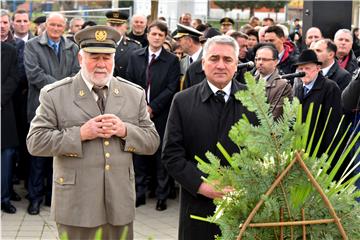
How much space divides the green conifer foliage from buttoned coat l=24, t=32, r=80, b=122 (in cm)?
588

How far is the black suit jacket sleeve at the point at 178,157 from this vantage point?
488 centimetres

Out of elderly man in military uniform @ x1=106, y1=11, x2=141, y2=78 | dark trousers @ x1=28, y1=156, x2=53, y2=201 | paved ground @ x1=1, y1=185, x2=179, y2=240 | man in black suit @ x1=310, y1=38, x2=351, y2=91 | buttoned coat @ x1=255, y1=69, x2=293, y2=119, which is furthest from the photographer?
elderly man in military uniform @ x1=106, y1=11, x2=141, y2=78

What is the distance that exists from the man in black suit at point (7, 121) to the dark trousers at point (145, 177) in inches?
59.7

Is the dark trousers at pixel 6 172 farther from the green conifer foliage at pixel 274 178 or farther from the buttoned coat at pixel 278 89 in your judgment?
the green conifer foliage at pixel 274 178

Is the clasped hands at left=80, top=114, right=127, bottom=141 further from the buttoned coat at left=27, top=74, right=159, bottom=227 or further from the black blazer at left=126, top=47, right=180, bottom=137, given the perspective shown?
the black blazer at left=126, top=47, right=180, bottom=137

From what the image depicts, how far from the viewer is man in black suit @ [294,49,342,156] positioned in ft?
22.7

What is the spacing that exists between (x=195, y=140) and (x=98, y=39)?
0.91 meters

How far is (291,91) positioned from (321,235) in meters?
4.12

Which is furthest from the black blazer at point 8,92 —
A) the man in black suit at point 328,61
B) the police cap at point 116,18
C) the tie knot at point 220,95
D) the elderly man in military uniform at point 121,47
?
the tie knot at point 220,95

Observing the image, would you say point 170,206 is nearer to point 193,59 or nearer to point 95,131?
point 193,59

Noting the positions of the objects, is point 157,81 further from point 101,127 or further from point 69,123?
Result: point 101,127

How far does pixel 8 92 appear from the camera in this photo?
877 cm

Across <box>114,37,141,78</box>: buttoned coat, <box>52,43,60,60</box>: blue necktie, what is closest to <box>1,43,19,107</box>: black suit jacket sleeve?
<box>52,43,60,60</box>: blue necktie

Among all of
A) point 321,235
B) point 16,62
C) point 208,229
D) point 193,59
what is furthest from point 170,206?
point 321,235
